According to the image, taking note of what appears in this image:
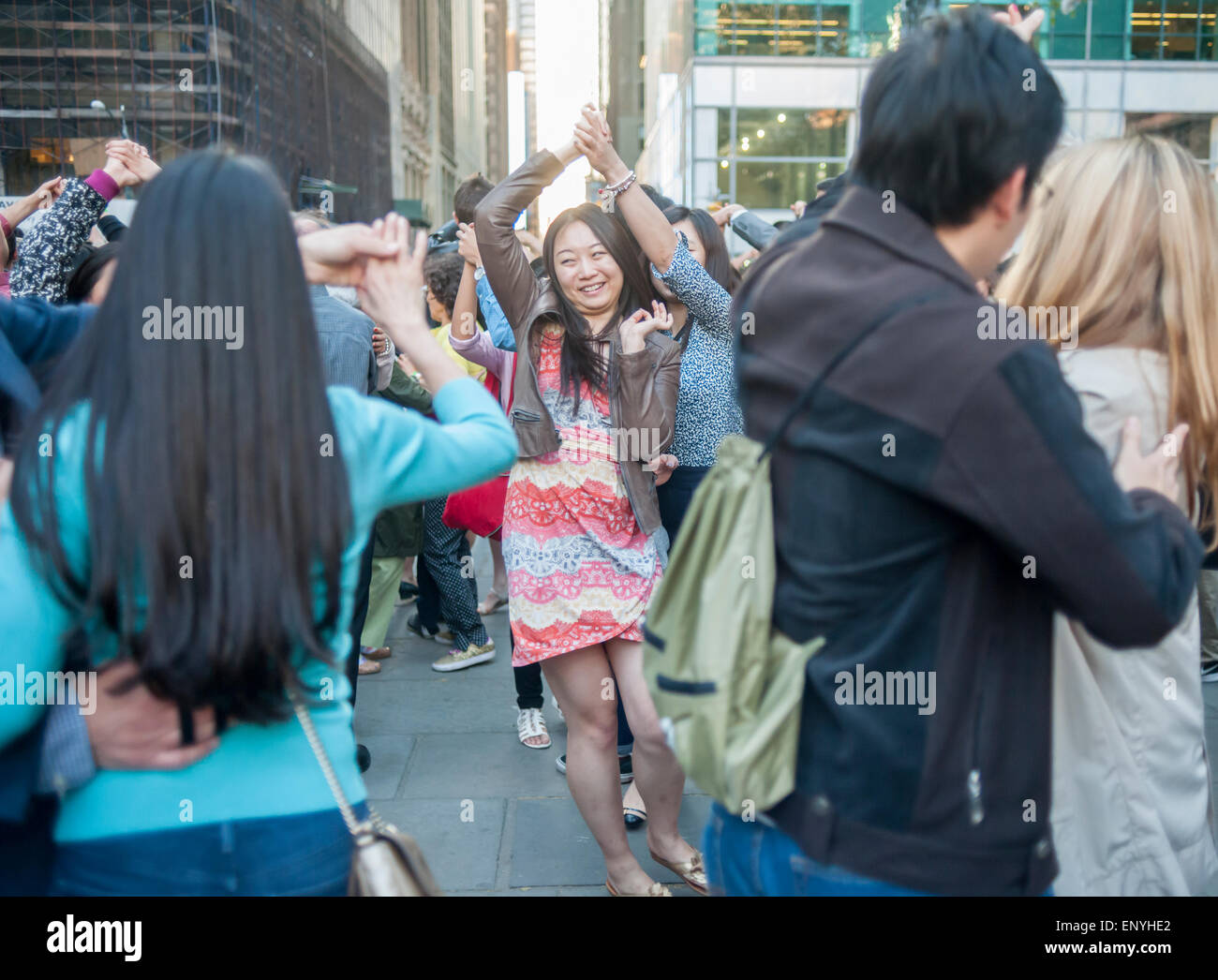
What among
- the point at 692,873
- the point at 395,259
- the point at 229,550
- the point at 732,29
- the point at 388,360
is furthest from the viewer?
the point at 732,29

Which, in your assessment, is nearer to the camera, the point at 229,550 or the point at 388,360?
the point at 229,550

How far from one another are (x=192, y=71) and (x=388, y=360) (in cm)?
2959

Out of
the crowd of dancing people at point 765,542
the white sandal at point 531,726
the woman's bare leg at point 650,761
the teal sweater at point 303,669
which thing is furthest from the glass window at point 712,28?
the teal sweater at point 303,669

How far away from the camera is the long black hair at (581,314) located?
328cm

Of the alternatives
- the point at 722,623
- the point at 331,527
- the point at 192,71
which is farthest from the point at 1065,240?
the point at 192,71

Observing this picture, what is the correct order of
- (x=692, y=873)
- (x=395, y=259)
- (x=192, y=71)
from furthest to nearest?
(x=192, y=71) < (x=692, y=873) < (x=395, y=259)

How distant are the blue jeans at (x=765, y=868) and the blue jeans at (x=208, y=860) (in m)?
0.59

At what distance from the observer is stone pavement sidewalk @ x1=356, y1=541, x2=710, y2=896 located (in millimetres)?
3494

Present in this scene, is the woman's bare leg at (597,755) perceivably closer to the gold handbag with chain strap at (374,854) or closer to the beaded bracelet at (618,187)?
the beaded bracelet at (618,187)

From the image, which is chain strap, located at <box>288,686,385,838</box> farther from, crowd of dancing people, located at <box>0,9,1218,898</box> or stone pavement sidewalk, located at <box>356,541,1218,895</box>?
stone pavement sidewalk, located at <box>356,541,1218,895</box>

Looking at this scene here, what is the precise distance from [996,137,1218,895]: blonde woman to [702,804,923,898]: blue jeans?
0.57 m

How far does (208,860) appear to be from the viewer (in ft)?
4.62

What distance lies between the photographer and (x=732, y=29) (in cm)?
2667

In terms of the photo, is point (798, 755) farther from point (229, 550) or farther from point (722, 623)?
point (229, 550)
